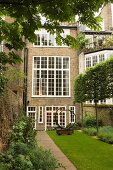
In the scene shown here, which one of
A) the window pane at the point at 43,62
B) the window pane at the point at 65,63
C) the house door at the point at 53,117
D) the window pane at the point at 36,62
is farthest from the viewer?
the window pane at the point at 65,63

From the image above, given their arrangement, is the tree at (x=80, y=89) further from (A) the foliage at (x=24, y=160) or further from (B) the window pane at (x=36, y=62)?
(A) the foliage at (x=24, y=160)

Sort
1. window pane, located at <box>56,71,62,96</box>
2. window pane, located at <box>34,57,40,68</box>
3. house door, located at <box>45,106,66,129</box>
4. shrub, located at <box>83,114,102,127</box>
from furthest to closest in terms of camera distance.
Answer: window pane, located at <box>34,57,40,68</box> → window pane, located at <box>56,71,62,96</box> → house door, located at <box>45,106,66,129</box> → shrub, located at <box>83,114,102,127</box>

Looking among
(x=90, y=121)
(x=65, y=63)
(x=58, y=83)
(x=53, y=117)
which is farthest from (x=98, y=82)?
(x=65, y=63)

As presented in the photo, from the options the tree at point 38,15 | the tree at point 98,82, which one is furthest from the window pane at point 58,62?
the tree at point 38,15

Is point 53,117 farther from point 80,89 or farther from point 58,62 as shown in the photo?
point 80,89

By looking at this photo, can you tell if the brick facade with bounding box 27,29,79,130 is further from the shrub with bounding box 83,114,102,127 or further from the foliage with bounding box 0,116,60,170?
the foliage with bounding box 0,116,60,170

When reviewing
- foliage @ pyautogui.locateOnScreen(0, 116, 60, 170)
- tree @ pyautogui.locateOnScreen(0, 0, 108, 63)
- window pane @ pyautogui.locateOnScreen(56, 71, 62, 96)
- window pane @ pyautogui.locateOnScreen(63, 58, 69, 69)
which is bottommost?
foliage @ pyautogui.locateOnScreen(0, 116, 60, 170)

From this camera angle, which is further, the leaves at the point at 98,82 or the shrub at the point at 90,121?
the shrub at the point at 90,121

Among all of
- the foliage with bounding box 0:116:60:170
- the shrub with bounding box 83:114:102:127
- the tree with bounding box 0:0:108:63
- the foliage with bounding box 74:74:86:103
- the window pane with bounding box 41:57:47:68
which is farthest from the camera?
the window pane with bounding box 41:57:47:68

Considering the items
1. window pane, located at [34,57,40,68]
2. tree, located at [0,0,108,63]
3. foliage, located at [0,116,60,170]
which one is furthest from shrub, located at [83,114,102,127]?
tree, located at [0,0,108,63]

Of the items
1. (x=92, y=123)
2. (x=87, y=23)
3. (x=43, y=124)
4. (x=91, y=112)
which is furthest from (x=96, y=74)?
(x=87, y=23)

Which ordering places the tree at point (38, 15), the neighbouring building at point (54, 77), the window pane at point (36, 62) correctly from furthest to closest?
the window pane at point (36, 62), the neighbouring building at point (54, 77), the tree at point (38, 15)

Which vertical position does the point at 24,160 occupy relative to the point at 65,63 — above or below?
below

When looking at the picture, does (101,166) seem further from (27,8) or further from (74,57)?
(74,57)
